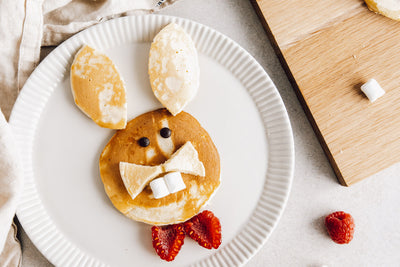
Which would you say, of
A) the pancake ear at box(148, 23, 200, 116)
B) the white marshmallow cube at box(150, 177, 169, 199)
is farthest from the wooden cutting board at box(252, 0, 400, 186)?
the white marshmallow cube at box(150, 177, 169, 199)

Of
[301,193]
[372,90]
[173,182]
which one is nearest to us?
[173,182]

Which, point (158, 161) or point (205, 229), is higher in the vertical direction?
point (158, 161)

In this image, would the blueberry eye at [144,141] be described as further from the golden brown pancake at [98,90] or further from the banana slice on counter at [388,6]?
the banana slice on counter at [388,6]

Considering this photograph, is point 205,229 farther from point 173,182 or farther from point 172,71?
point 172,71

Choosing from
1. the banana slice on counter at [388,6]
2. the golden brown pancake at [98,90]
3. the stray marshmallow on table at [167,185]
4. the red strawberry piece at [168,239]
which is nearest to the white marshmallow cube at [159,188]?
the stray marshmallow on table at [167,185]

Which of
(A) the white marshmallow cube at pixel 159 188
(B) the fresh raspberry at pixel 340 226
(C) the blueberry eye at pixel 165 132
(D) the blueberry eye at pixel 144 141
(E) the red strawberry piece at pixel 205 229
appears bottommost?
(B) the fresh raspberry at pixel 340 226

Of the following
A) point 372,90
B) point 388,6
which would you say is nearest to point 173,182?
point 372,90

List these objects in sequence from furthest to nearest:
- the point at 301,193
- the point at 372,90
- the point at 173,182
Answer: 1. the point at 301,193
2. the point at 372,90
3. the point at 173,182

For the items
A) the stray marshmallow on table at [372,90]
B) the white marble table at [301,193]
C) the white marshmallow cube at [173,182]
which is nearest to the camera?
the white marshmallow cube at [173,182]
